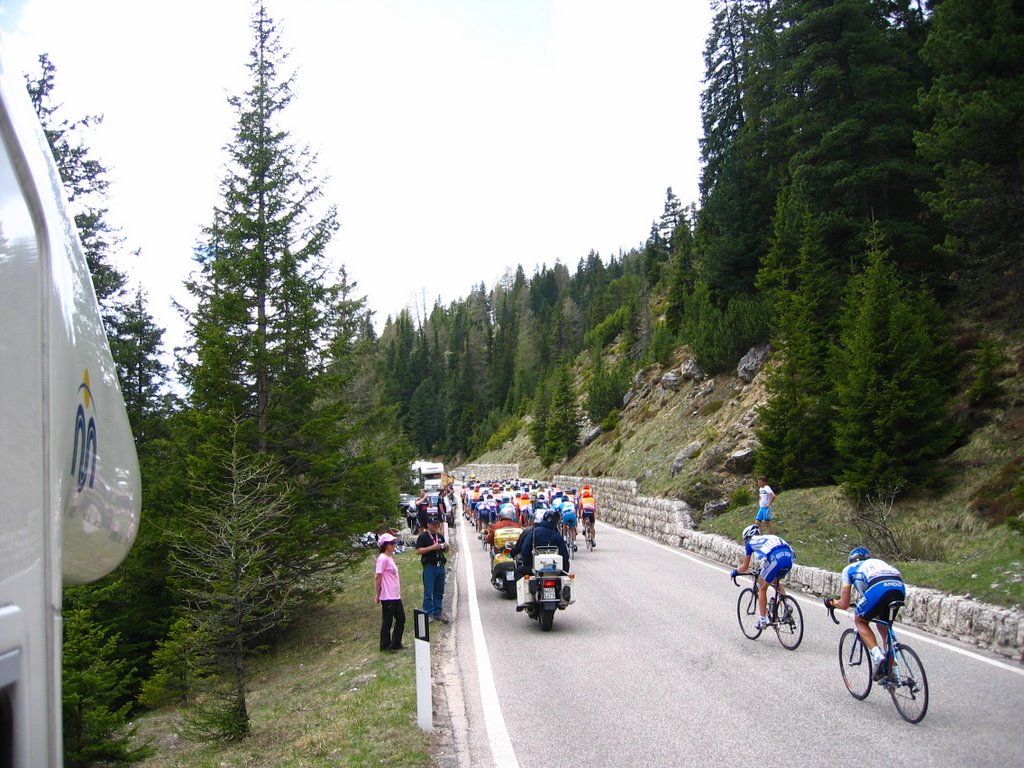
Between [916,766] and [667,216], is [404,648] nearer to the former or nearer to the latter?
[916,766]

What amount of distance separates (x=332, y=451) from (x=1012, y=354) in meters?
20.3

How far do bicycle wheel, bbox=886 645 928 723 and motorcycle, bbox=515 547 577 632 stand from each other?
5.59 m

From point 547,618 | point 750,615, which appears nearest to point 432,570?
point 547,618

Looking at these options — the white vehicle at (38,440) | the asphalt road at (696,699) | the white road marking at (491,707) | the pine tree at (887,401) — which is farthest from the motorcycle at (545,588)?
the pine tree at (887,401)

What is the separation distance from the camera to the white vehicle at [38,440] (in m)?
1.73

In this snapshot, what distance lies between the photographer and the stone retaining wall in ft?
30.9

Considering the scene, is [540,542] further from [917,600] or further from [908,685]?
[908,685]

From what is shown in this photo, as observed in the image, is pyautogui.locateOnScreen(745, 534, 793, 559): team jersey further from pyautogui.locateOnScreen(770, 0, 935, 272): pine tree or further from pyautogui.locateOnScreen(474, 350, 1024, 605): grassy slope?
pyautogui.locateOnScreen(770, 0, 935, 272): pine tree

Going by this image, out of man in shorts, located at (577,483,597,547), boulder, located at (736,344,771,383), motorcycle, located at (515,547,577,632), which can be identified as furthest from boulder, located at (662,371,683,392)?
motorcycle, located at (515,547,577,632)

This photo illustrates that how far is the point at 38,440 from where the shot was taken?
6.08 ft

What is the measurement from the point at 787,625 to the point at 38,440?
1024 cm

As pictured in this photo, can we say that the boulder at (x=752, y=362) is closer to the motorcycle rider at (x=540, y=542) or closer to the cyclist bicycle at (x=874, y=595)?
the motorcycle rider at (x=540, y=542)

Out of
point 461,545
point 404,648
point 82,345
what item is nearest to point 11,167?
point 82,345

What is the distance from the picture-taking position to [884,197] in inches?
1235
